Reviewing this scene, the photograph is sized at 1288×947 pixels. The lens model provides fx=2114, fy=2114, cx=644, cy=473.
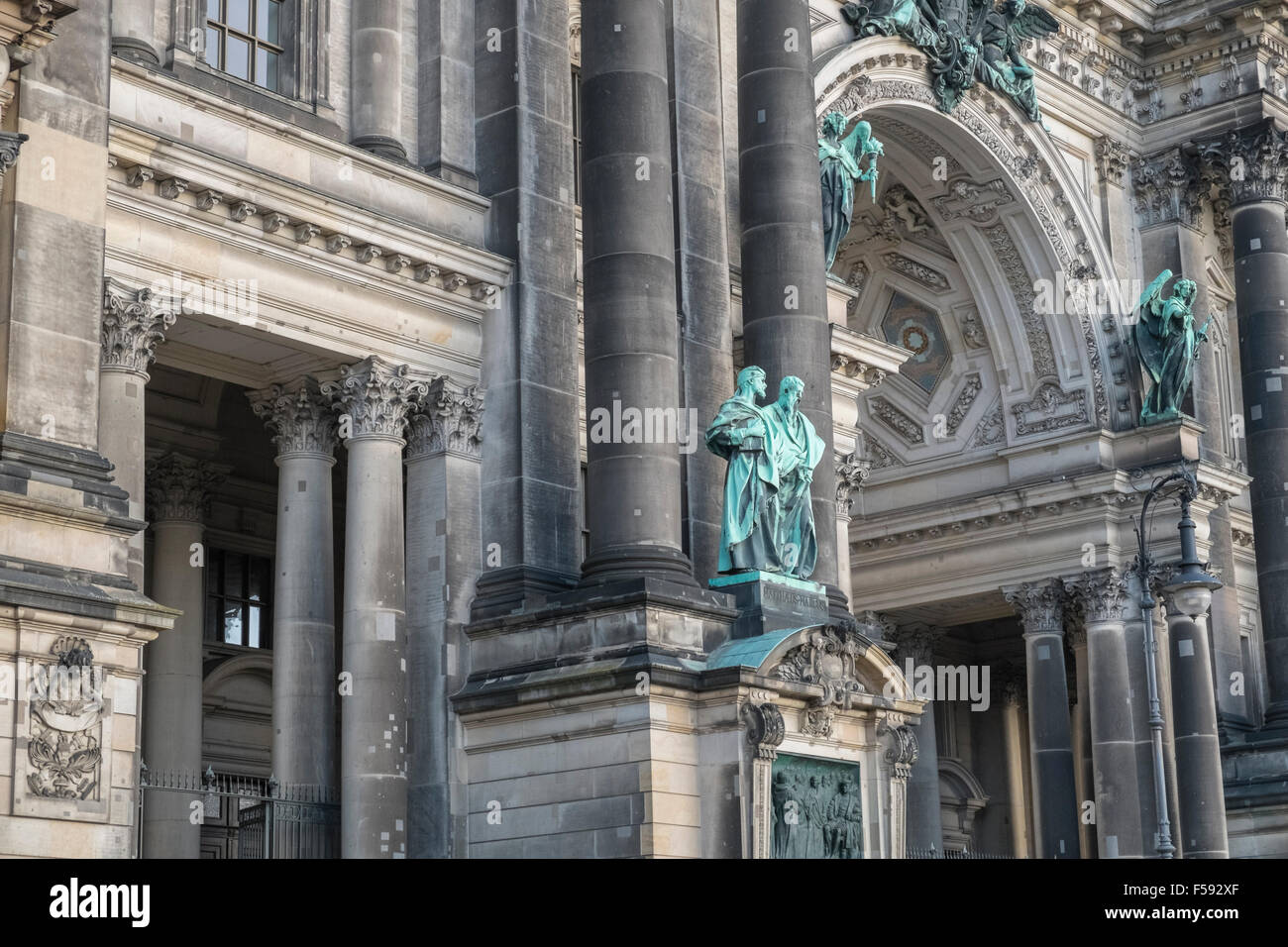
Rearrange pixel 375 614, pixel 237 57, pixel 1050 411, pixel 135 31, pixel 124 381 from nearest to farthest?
pixel 124 381 → pixel 135 31 → pixel 375 614 → pixel 237 57 → pixel 1050 411

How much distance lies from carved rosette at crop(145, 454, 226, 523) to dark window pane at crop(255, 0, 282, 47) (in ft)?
24.3

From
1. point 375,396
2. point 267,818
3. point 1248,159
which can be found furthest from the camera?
point 1248,159

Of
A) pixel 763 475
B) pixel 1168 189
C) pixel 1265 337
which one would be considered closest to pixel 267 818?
pixel 763 475

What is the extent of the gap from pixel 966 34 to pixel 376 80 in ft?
46.0

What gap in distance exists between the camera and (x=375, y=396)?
25.6 metres

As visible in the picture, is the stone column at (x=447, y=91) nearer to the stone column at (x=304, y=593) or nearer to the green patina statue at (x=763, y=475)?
the stone column at (x=304, y=593)

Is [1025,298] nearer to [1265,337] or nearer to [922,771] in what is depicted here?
[1265,337]

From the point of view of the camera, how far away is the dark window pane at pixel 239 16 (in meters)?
25.9

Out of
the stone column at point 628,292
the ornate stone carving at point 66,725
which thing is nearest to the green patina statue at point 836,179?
the stone column at point 628,292

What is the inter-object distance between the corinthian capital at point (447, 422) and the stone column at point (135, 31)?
5.22 meters

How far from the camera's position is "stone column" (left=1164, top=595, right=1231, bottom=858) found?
1391 inches
